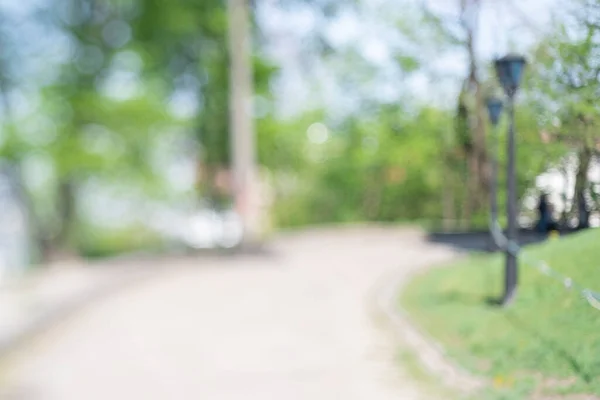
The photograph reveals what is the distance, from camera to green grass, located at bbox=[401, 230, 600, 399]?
8.43ft

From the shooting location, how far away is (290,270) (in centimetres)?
1038

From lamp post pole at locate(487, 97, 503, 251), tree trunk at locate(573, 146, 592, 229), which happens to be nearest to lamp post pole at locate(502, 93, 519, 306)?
lamp post pole at locate(487, 97, 503, 251)

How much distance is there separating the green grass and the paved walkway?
0.93 feet

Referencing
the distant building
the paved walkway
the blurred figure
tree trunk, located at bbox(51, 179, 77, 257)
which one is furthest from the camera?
tree trunk, located at bbox(51, 179, 77, 257)

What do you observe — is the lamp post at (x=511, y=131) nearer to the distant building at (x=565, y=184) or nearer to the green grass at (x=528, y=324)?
the green grass at (x=528, y=324)

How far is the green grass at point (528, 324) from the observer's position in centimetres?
257

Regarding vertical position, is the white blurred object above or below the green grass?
below

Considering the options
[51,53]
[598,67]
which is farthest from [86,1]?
[598,67]

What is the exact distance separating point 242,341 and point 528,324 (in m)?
3.52

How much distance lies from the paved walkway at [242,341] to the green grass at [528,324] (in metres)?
0.28

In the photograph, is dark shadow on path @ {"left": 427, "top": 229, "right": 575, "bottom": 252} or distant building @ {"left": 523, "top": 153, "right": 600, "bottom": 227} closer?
distant building @ {"left": 523, "top": 153, "right": 600, "bottom": 227}

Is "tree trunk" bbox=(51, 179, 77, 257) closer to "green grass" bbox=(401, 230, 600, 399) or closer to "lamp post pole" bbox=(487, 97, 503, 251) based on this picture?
"green grass" bbox=(401, 230, 600, 399)

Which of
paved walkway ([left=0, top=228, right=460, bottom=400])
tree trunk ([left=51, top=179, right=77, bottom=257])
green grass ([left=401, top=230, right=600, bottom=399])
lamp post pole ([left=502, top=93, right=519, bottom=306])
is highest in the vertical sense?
lamp post pole ([left=502, top=93, right=519, bottom=306])

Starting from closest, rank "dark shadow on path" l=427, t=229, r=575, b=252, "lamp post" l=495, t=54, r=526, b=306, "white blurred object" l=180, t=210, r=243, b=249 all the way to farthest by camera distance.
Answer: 1. "lamp post" l=495, t=54, r=526, b=306
2. "dark shadow on path" l=427, t=229, r=575, b=252
3. "white blurred object" l=180, t=210, r=243, b=249
